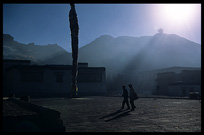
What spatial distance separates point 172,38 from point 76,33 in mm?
141773

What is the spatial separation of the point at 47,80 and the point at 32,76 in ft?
8.96

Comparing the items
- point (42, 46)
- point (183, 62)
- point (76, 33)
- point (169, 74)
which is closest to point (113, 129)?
point (76, 33)

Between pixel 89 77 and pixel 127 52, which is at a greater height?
pixel 127 52

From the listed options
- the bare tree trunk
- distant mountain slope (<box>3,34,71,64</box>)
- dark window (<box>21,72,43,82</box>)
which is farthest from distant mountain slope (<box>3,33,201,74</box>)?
the bare tree trunk

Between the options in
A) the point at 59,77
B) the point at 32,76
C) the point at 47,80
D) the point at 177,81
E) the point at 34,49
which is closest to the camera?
the point at 32,76

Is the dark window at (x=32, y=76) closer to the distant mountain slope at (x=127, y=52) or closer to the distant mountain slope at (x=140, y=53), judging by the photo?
the distant mountain slope at (x=127, y=52)

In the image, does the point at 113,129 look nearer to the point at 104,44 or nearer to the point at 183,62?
the point at 183,62

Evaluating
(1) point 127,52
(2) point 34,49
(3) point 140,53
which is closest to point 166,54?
(3) point 140,53

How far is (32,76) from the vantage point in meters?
38.6

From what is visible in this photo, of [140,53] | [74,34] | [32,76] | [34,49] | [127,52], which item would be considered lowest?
[32,76]

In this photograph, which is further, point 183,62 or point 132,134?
point 183,62

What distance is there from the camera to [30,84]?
125 feet

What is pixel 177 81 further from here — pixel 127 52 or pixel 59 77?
pixel 127 52

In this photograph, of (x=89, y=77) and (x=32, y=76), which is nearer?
(x=32, y=76)
